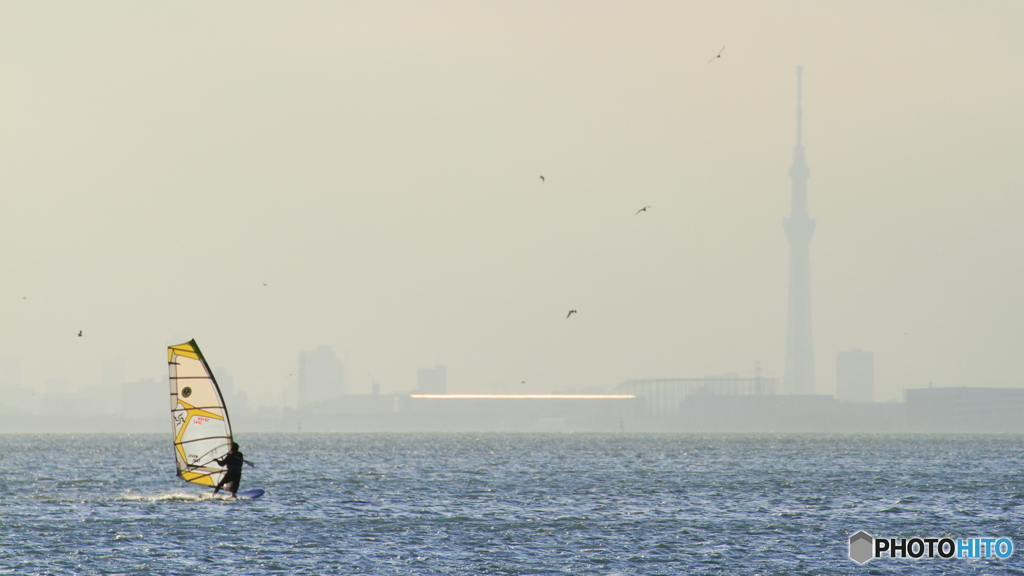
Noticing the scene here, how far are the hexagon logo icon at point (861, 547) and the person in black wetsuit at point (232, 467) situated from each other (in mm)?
34760

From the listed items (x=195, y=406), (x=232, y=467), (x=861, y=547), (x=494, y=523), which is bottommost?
(x=494, y=523)

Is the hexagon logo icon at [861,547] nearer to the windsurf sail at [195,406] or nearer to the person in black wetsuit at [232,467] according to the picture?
the person in black wetsuit at [232,467]

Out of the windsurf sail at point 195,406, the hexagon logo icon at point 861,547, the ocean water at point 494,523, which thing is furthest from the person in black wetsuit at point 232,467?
the hexagon logo icon at point 861,547

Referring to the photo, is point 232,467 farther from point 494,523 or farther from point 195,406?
point 494,523

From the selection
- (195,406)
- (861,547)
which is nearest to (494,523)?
(195,406)

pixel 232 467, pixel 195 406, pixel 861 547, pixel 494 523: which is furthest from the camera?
pixel 232 467

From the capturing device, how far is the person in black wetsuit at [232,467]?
73.8 m

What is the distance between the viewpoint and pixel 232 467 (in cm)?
7600

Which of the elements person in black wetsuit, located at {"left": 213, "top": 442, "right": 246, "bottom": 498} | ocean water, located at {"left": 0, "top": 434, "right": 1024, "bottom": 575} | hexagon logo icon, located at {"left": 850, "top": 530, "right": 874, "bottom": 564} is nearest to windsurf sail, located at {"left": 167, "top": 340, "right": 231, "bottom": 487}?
person in black wetsuit, located at {"left": 213, "top": 442, "right": 246, "bottom": 498}

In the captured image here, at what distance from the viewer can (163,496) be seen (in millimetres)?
85062

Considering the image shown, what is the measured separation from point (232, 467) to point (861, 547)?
123 feet

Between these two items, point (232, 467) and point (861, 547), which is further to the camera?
point (232, 467)

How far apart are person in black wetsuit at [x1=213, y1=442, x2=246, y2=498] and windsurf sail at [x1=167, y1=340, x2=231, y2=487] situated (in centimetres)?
63

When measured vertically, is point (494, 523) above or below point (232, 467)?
below
